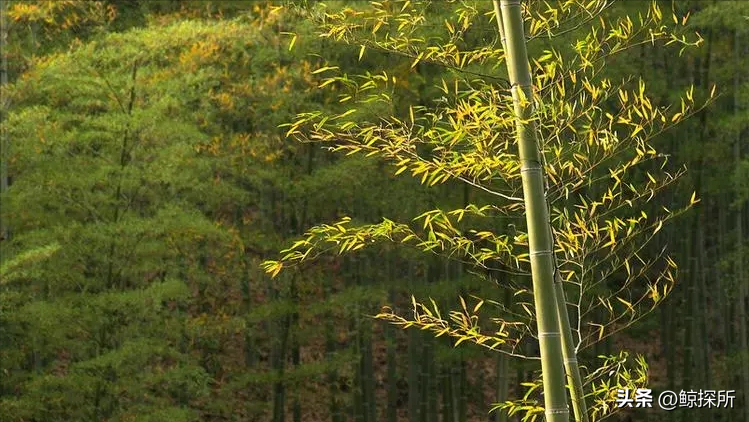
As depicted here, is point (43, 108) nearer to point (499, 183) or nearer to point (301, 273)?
point (301, 273)

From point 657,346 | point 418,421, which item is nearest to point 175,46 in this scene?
point 418,421

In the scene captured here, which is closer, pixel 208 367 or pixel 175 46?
pixel 175 46

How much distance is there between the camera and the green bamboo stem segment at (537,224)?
3.31 m

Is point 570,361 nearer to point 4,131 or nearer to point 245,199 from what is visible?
point 4,131

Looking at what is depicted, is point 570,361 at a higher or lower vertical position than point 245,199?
lower

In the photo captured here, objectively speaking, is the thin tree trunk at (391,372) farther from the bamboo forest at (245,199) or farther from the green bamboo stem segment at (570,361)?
the green bamboo stem segment at (570,361)

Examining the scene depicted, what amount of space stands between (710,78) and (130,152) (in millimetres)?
6026

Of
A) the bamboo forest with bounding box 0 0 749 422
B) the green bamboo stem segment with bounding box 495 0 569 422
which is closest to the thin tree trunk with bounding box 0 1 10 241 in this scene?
the bamboo forest with bounding box 0 0 749 422

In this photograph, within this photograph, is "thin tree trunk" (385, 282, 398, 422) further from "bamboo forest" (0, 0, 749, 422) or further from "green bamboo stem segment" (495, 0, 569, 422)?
"green bamboo stem segment" (495, 0, 569, 422)

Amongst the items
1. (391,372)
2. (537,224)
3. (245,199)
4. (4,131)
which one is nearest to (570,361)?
(537,224)

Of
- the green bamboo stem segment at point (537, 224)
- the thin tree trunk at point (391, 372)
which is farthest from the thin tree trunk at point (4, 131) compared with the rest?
the green bamboo stem segment at point (537, 224)

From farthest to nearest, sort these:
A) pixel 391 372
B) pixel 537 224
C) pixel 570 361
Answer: pixel 391 372, pixel 570 361, pixel 537 224

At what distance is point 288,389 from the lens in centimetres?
1159

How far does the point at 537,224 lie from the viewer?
3.35 metres
